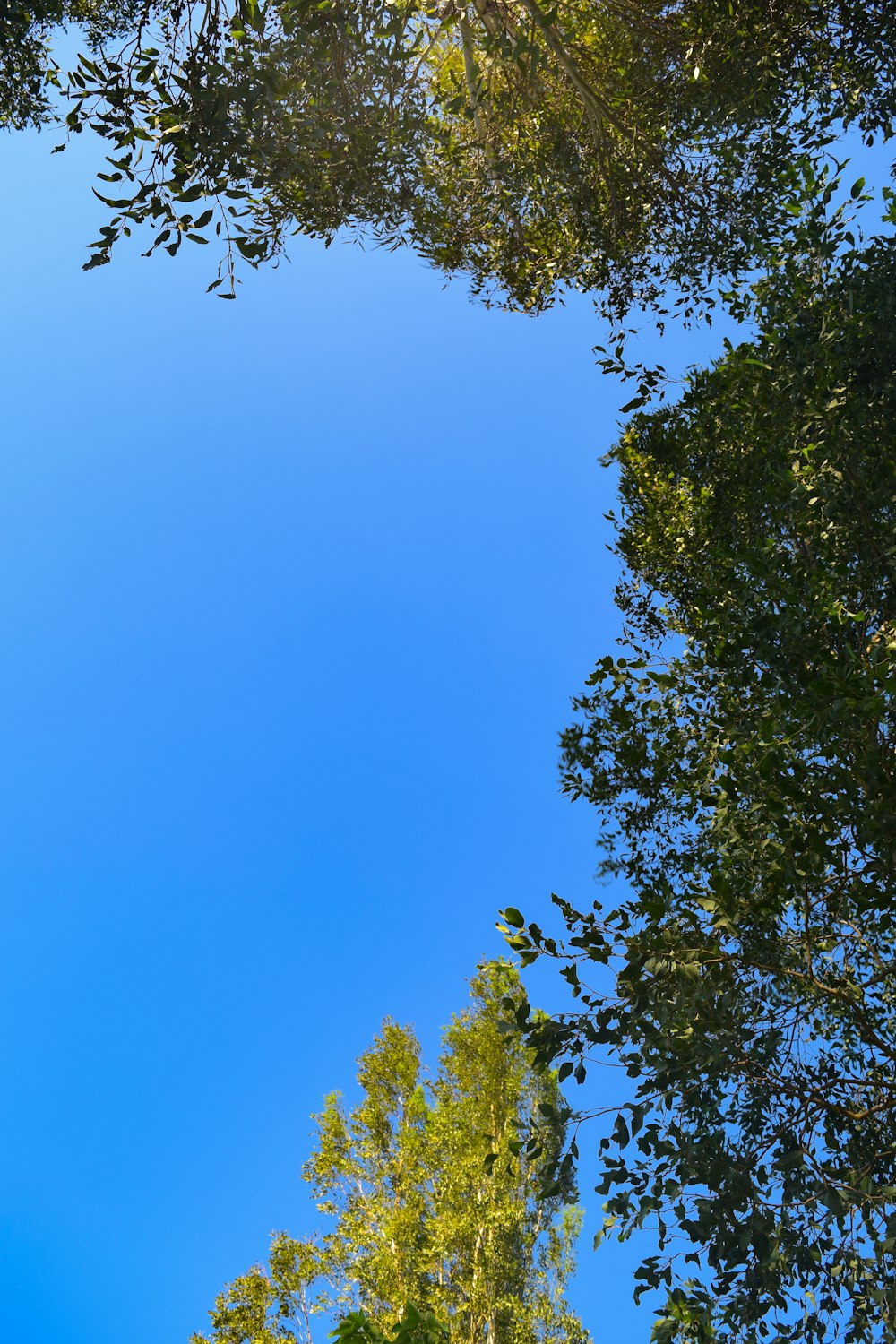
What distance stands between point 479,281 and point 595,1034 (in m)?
11.6

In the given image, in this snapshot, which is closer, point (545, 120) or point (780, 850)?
point (780, 850)

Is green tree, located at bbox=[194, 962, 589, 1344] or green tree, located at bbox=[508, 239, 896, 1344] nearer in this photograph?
green tree, located at bbox=[508, 239, 896, 1344]

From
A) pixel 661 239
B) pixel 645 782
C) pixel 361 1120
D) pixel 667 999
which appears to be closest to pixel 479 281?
pixel 661 239

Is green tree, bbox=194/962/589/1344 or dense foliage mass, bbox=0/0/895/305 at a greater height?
dense foliage mass, bbox=0/0/895/305

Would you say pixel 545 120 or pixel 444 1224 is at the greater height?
pixel 545 120

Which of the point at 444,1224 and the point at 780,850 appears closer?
the point at 780,850

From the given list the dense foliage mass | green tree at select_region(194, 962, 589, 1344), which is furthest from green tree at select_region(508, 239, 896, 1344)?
green tree at select_region(194, 962, 589, 1344)

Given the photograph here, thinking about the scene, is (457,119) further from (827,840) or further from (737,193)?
(827,840)

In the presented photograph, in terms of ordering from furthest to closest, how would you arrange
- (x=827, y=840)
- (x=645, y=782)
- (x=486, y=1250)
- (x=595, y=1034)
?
(x=486, y=1250), (x=645, y=782), (x=827, y=840), (x=595, y=1034)

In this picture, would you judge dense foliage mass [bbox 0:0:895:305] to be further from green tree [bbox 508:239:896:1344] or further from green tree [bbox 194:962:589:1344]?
green tree [bbox 194:962:589:1344]

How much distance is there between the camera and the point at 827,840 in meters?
7.37

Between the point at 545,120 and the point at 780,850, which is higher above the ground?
the point at 545,120

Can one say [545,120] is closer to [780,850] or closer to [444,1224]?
[780,850]

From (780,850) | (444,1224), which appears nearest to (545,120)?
(780,850)
